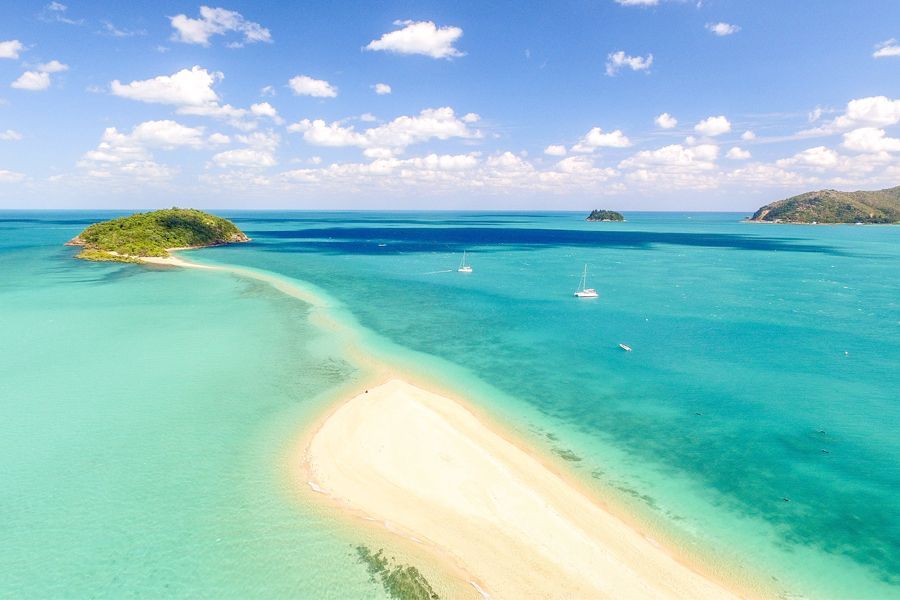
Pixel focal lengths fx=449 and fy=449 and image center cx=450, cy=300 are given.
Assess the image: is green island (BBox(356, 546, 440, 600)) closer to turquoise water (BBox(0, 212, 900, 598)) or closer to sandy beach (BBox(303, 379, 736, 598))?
turquoise water (BBox(0, 212, 900, 598))

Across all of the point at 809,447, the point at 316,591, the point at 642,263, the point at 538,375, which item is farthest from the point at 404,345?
the point at 642,263

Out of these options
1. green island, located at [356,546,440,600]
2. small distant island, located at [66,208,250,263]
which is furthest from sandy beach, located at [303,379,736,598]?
small distant island, located at [66,208,250,263]

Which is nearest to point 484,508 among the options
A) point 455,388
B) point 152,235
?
point 455,388

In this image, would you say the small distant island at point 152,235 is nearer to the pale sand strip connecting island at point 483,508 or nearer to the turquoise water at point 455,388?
the turquoise water at point 455,388

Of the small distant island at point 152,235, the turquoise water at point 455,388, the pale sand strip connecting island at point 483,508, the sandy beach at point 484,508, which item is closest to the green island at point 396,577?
the turquoise water at point 455,388

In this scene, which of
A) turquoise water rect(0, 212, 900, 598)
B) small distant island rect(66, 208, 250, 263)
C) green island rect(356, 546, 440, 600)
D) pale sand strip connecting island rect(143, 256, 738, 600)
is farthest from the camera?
small distant island rect(66, 208, 250, 263)

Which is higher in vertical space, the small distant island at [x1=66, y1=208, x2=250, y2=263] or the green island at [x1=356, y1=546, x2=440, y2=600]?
the small distant island at [x1=66, y1=208, x2=250, y2=263]
